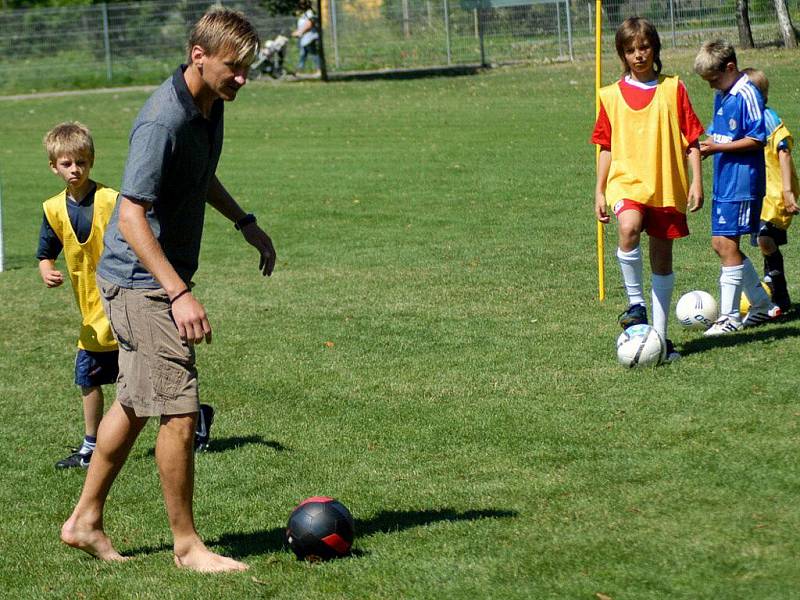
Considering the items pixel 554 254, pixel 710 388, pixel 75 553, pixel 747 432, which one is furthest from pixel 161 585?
pixel 554 254

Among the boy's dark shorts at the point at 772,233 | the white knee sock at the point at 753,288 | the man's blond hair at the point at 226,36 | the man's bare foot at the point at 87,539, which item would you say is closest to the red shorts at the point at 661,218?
the white knee sock at the point at 753,288

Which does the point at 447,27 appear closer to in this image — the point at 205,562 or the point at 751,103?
the point at 751,103

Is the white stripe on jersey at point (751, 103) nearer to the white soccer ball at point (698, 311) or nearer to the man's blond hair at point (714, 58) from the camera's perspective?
the man's blond hair at point (714, 58)

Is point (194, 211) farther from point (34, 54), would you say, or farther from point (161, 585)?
point (34, 54)

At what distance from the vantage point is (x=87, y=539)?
5020 millimetres

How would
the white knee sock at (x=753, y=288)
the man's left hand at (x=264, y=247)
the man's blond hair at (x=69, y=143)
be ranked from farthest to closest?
1. the white knee sock at (x=753, y=288)
2. the man's blond hair at (x=69, y=143)
3. the man's left hand at (x=264, y=247)

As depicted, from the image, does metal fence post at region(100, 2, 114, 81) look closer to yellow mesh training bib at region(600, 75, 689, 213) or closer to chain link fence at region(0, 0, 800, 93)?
chain link fence at region(0, 0, 800, 93)

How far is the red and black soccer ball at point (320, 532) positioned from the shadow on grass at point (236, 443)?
1.68 metres

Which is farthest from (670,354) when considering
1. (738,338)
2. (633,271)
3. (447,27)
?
(447,27)

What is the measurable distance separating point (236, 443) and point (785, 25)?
14023mm

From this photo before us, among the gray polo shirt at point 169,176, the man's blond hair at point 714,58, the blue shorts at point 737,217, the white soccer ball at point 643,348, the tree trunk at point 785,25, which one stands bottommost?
the white soccer ball at point 643,348

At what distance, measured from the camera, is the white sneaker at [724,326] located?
8664 mm

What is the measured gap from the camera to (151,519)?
5656 mm

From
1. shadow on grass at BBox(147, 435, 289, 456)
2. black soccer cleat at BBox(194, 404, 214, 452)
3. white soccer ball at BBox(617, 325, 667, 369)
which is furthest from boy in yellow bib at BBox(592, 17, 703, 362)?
black soccer cleat at BBox(194, 404, 214, 452)
